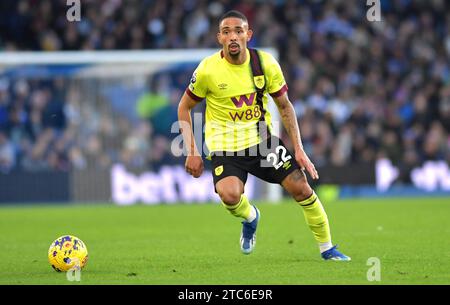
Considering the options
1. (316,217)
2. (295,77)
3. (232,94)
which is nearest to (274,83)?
(232,94)

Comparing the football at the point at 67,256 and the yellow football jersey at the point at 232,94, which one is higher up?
the yellow football jersey at the point at 232,94

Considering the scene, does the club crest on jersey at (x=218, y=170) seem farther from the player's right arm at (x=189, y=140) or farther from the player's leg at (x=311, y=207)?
the player's leg at (x=311, y=207)

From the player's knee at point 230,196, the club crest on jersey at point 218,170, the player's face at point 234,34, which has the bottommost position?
the player's knee at point 230,196

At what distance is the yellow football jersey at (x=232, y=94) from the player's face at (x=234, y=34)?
0.25 m

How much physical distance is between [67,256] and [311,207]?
2425mm

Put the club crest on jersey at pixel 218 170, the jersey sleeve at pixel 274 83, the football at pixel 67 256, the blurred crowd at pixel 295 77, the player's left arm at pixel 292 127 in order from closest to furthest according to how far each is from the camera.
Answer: the football at pixel 67 256 → the player's left arm at pixel 292 127 → the jersey sleeve at pixel 274 83 → the club crest on jersey at pixel 218 170 → the blurred crowd at pixel 295 77

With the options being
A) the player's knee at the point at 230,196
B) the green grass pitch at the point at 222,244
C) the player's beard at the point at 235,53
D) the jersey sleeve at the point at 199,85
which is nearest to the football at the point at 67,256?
the green grass pitch at the point at 222,244

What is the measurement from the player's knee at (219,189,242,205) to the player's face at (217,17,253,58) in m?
1.36

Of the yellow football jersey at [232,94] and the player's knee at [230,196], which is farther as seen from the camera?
the yellow football jersey at [232,94]

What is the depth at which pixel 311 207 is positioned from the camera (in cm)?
973

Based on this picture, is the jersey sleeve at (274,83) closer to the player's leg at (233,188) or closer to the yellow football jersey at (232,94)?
the yellow football jersey at (232,94)

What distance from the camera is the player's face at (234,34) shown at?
9664mm

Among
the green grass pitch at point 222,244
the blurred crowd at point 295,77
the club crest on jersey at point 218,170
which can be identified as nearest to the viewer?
the green grass pitch at point 222,244
